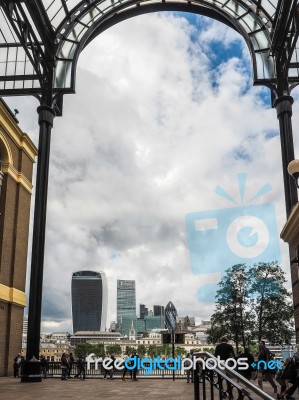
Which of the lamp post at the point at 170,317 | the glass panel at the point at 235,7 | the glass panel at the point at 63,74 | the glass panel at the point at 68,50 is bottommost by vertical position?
the lamp post at the point at 170,317

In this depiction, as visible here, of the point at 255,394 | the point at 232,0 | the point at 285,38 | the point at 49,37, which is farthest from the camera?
the point at 232,0

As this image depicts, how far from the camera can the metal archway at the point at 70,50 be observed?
59.4 ft

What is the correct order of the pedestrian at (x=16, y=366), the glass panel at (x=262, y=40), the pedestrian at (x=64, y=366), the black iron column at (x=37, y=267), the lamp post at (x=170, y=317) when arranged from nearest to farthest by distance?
the black iron column at (x=37, y=267) < the lamp post at (x=170, y=317) < the glass panel at (x=262, y=40) < the pedestrian at (x=16, y=366) < the pedestrian at (x=64, y=366)

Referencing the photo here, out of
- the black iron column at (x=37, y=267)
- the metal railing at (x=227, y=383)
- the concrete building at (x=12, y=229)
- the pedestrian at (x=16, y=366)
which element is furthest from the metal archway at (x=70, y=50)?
the metal railing at (x=227, y=383)

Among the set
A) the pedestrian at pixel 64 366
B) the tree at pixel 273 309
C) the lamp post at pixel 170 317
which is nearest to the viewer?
the lamp post at pixel 170 317

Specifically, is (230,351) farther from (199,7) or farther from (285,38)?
(199,7)

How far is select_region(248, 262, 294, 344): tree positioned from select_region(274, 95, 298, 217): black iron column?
→ 52.4 ft

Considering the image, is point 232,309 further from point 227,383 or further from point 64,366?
point 227,383

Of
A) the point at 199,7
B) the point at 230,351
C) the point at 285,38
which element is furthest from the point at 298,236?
the point at 199,7

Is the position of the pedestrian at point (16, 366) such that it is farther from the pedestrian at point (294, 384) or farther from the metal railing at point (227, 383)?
the metal railing at point (227, 383)

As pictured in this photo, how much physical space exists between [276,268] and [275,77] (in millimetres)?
16296

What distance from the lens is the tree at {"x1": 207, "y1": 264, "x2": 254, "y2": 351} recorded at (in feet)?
108

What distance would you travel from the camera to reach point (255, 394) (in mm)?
4480

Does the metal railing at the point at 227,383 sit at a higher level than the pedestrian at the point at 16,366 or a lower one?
higher
